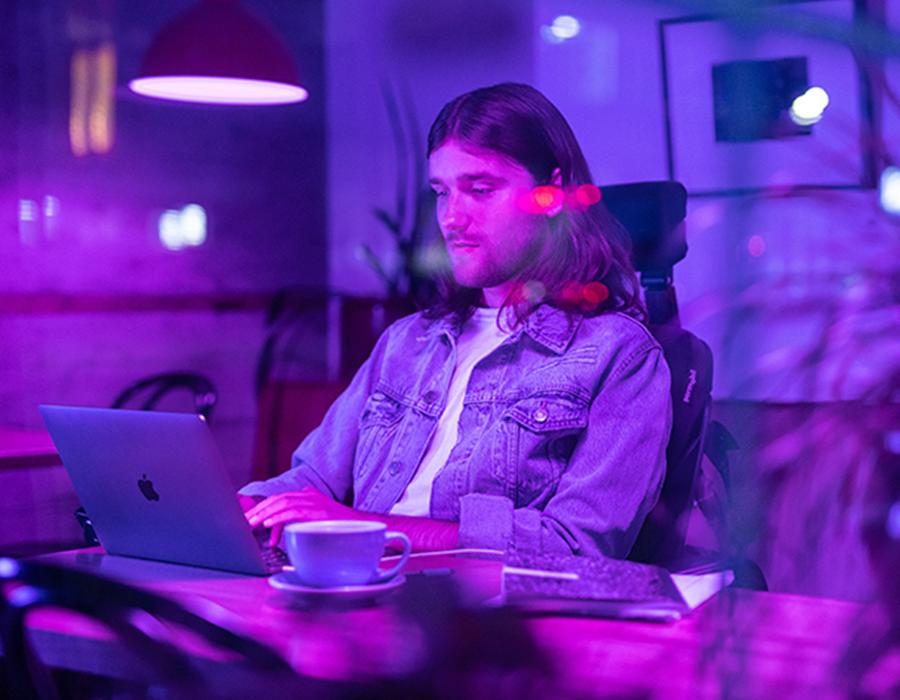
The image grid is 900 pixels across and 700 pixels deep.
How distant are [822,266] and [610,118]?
3233 millimetres

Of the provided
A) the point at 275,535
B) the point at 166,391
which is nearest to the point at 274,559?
the point at 275,535

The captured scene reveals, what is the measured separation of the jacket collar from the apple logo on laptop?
0.74 meters

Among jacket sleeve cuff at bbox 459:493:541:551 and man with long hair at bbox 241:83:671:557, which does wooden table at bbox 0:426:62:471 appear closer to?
man with long hair at bbox 241:83:671:557

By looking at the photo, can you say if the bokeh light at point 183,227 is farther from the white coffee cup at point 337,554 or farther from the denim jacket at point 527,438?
the white coffee cup at point 337,554

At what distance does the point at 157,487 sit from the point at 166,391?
3.14m

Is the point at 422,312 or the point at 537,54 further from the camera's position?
the point at 537,54

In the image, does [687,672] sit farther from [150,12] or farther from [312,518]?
[150,12]

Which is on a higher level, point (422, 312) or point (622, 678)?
point (422, 312)

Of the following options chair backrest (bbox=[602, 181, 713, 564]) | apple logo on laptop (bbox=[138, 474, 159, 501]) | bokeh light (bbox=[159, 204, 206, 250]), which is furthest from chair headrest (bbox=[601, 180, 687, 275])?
bokeh light (bbox=[159, 204, 206, 250])

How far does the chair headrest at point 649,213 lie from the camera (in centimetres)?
203

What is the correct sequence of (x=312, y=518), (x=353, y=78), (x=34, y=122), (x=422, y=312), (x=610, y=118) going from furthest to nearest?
(x=353, y=78) → (x=34, y=122) → (x=610, y=118) → (x=422, y=312) → (x=312, y=518)

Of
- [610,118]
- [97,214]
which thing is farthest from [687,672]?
[97,214]

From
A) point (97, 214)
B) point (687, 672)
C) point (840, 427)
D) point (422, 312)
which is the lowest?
point (687, 672)

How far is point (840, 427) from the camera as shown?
65 centimetres
